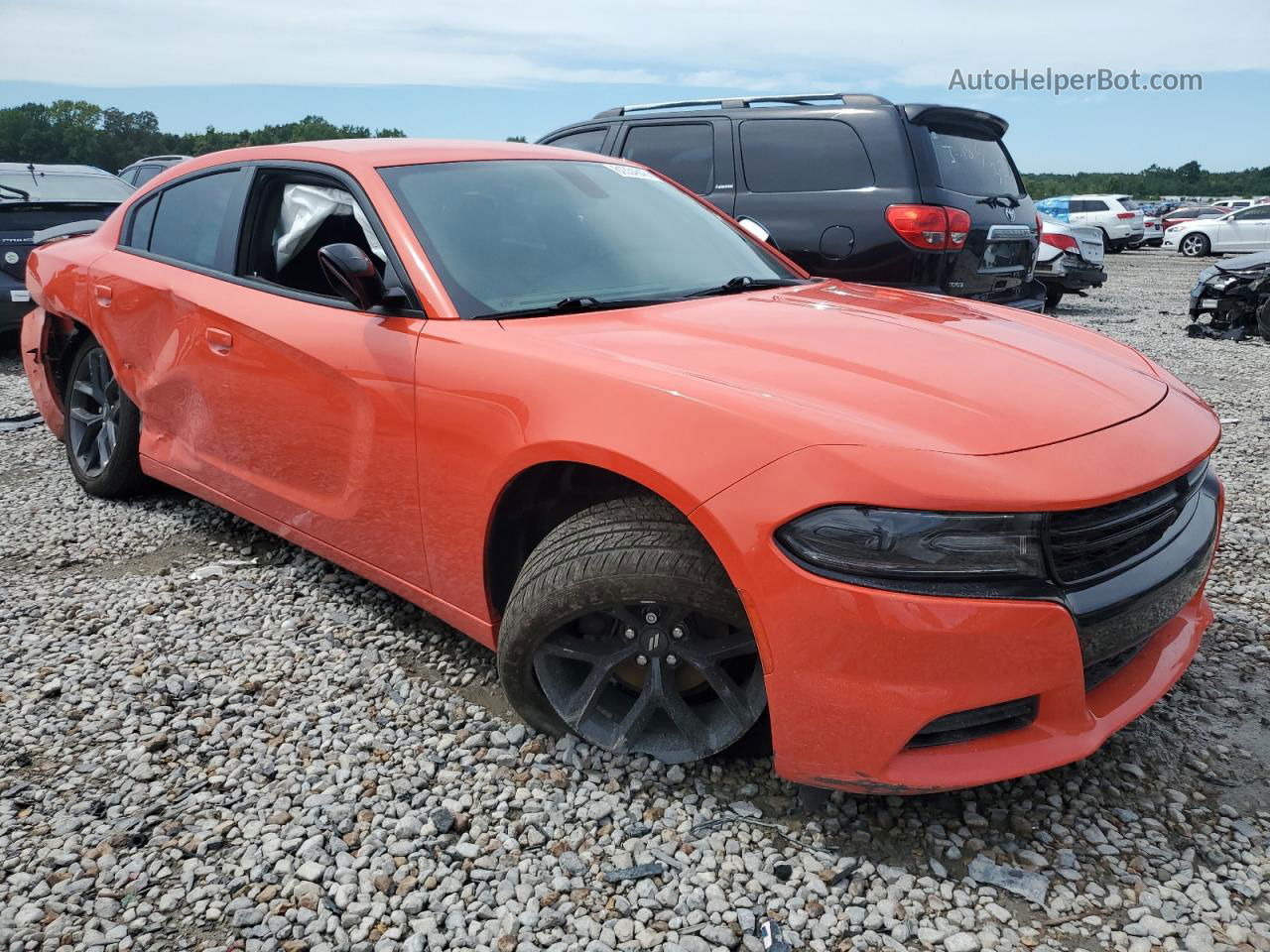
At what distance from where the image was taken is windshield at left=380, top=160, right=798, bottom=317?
279 cm

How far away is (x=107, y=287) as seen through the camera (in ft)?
13.5

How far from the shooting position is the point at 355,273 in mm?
2660

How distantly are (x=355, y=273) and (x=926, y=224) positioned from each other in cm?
425

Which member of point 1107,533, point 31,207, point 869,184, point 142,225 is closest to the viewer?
point 1107,533

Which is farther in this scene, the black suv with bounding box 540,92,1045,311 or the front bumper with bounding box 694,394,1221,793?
the black suv with bounding box 540,92,1045,311

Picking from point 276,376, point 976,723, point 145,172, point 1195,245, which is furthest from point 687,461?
point 1195,245

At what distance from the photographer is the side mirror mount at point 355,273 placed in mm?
2633

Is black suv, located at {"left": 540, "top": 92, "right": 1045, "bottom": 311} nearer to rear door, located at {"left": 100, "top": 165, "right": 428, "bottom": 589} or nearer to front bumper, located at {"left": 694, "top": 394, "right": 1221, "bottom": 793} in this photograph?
rear door, located at {"left": 100, "top": 165, "right": 428, "bottom": 589}

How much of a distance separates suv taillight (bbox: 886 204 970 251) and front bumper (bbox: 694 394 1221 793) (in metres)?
4.11

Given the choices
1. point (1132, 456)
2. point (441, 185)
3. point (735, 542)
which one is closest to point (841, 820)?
point (735, 542)

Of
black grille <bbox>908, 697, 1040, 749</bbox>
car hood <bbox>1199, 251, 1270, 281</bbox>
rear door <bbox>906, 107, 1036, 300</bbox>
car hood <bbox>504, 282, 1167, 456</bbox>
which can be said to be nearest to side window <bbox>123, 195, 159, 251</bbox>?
car hood <bbox>504, 282, 1167, 456</bbox>

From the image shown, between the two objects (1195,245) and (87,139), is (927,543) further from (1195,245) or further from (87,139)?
(87,139)

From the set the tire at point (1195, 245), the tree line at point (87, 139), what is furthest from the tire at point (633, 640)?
the tree line at point (87, 139)

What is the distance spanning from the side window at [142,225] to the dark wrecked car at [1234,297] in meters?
10.4
